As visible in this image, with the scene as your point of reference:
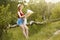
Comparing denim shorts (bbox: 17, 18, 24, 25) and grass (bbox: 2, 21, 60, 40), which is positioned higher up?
denim shorts (bbox: 17, 18, 24, 25)

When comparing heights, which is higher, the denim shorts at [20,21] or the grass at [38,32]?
the denim shorts at [20,21]

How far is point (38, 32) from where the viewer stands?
2.00m

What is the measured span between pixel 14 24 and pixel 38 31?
0.31m

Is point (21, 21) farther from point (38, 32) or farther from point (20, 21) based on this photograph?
point (38, 32)

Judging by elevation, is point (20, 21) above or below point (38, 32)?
above

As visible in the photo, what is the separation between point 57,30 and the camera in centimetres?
194

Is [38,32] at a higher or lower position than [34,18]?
lower

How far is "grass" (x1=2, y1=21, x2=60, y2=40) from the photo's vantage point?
193 cm

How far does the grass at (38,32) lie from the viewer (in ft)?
6.34

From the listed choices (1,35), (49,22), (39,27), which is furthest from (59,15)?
(1,35)

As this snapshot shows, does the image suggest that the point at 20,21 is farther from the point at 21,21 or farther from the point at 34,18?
the point at 34,18

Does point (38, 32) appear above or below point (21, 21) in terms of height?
below

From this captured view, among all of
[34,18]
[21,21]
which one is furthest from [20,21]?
[34,18]

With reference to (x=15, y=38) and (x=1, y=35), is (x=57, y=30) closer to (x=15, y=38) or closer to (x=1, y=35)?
(x=15, y=38)
